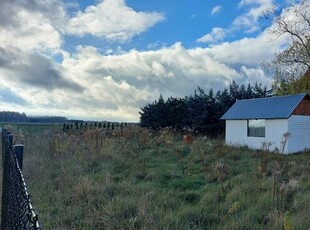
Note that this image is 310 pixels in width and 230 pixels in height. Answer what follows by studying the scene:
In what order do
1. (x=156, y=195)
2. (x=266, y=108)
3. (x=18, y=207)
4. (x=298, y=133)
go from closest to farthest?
(x=18, y=207)
(x=156, y=195)
(x=298, y=133)
(x=266, y=108)

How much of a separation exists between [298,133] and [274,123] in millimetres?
1386

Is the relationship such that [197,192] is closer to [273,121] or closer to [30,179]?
[30,179]

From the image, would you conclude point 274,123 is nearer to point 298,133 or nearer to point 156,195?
point 298,133

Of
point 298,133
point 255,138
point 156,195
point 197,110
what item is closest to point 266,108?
point 255,138

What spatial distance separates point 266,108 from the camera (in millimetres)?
22703

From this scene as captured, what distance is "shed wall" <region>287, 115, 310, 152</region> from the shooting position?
66.8 ft

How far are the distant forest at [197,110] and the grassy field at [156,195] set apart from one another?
17447 millimetres

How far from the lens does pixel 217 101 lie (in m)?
31.3

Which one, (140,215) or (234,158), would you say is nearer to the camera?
(140,215)

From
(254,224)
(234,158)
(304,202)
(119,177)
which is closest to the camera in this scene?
(254,224)

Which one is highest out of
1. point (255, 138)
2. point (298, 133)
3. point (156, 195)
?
point (298, 133)

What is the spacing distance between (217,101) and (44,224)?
26.8 m

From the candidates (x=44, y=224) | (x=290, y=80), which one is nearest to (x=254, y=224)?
(x=44, y=224)

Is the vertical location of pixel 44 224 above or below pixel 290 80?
below
